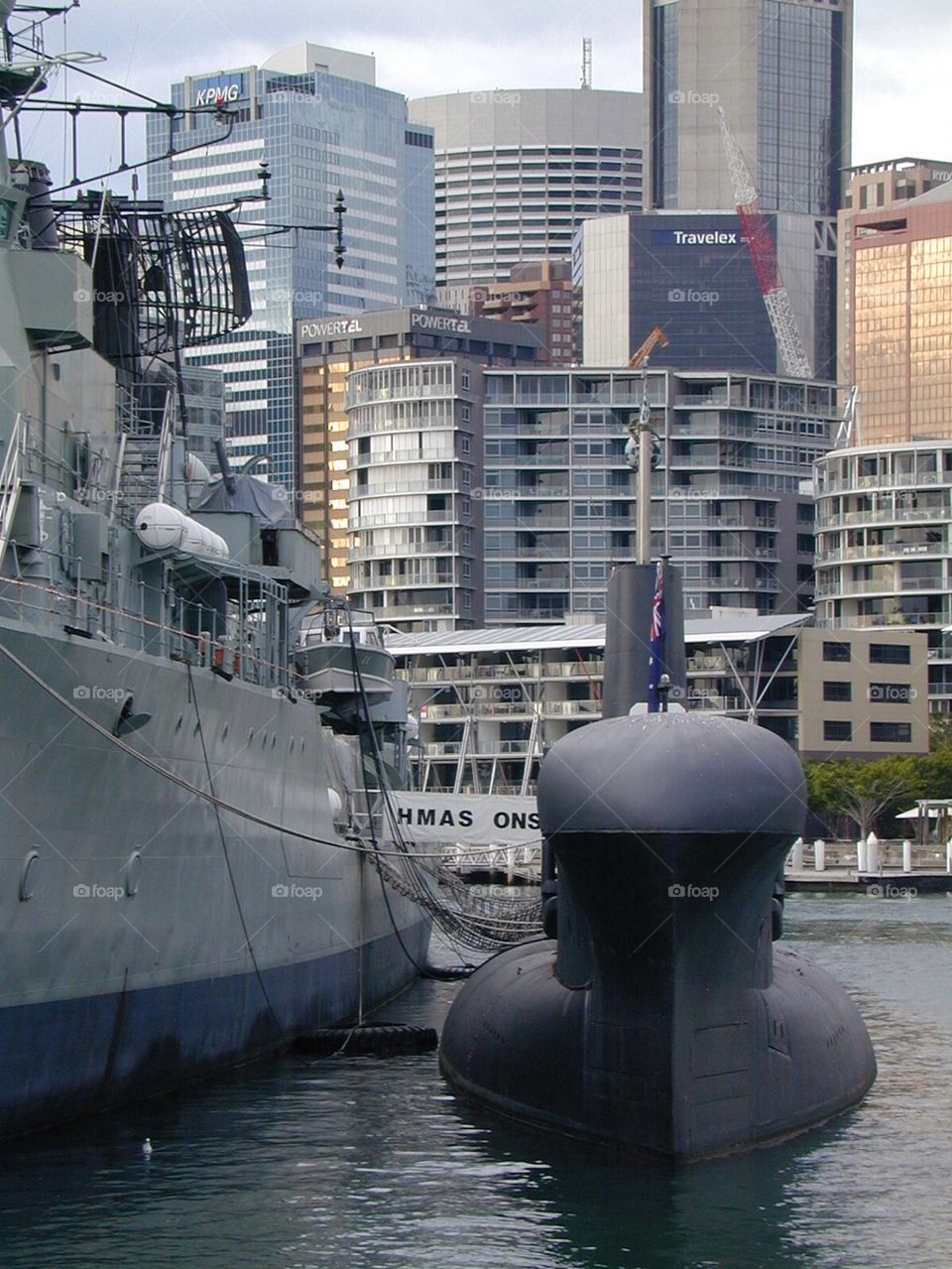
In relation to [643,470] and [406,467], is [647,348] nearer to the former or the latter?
[643,470]

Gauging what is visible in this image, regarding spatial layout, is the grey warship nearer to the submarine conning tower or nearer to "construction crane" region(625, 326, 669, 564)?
the submarine conning tower

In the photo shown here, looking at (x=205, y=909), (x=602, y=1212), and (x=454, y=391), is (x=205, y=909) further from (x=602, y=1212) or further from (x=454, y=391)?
(x=454, y=391)

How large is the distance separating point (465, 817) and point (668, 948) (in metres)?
15.4

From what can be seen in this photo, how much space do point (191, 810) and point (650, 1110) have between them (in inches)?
308

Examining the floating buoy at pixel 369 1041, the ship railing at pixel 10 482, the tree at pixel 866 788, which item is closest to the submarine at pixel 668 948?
the floating buoy at pixel 369 1041

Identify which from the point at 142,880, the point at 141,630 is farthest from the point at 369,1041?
the point at 141,630

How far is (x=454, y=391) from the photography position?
150250 millimetres

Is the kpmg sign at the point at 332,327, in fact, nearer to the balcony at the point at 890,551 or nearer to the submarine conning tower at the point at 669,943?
the balcony at the point at 890,551

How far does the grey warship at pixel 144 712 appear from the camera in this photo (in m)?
23.7

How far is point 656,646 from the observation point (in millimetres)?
26734

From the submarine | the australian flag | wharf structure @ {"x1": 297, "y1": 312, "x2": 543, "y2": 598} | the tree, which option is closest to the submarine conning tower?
the submarine

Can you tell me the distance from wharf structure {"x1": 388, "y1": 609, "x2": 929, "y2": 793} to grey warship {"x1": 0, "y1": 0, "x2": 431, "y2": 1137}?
2769 inches

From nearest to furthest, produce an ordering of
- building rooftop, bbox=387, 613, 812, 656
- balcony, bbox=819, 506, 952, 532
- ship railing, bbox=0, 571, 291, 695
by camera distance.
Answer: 1. ship railing, bbox=0, 571, 291, 695
2. building rooftop, bbox=387, 613, 812, 656
3. balcony, bbox=819, 506, 952, 532

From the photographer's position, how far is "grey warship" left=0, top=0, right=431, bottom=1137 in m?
23.7
